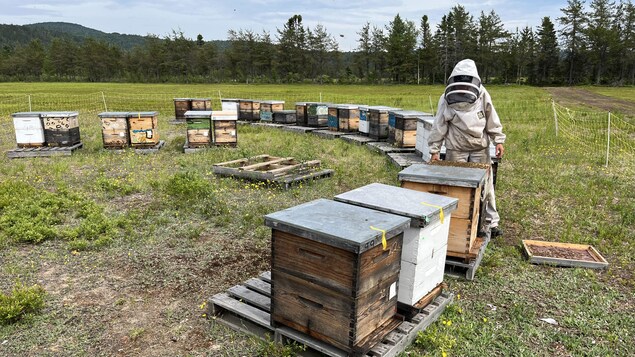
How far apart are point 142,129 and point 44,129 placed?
2.43m

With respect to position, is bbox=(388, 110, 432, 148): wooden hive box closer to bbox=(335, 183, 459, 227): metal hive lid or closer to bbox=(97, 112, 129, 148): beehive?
bbox=(335, 183, 459, 227): metal hive lid

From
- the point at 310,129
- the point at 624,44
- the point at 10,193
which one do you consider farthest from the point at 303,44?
the point at 10,193

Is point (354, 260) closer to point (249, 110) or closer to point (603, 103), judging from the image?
point (249, 110)

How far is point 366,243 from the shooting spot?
9.54 feet

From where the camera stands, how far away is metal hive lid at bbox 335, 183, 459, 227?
355 centimetres

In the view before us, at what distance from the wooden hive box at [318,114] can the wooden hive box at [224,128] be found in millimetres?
4429

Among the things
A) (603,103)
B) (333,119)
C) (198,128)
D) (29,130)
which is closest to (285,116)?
(333,119)

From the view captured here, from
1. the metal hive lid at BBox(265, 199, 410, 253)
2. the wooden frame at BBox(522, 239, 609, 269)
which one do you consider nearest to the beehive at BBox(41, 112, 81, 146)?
the metal hive lid at BBox(265, 199, 410, 253)

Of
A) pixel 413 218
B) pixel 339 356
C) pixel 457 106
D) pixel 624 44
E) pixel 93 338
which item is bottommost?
pixel 93 338

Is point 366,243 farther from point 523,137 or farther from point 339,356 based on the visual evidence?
point 523,137

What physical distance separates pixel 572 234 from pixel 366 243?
5049 millimetres

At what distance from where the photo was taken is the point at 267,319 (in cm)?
381

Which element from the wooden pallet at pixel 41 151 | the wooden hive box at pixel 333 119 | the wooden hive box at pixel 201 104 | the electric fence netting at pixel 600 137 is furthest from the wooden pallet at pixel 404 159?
the wooden hive box at pixel 201 104

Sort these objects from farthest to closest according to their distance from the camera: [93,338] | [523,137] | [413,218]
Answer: [523,137]
[93,338]
[413,218]
